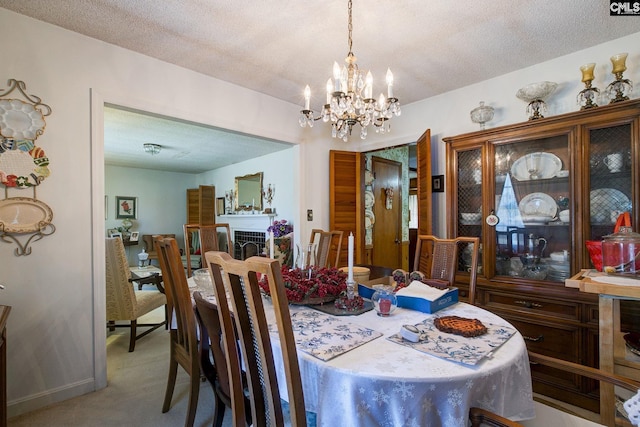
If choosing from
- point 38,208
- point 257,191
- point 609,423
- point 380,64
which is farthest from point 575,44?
point 257,191

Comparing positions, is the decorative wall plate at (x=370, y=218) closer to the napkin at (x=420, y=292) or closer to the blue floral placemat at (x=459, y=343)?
the napkin at (x=420, y=292)

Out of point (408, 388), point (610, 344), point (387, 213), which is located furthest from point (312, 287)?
point (387, 213)

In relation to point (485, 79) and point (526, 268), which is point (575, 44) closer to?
point (485, 79)

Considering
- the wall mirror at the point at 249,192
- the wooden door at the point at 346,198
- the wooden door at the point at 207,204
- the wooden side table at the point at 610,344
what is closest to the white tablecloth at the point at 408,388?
the wooden side table at the point at 610,344

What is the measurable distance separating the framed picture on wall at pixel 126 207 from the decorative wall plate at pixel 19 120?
531cm

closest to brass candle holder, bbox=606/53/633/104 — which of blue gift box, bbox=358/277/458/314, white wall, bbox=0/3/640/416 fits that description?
white wall, bbox=0/3/640/416

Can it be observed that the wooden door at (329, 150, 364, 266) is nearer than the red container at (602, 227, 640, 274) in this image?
No

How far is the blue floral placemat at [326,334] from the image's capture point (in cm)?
100

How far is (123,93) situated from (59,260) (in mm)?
1272

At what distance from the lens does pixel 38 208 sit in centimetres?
191

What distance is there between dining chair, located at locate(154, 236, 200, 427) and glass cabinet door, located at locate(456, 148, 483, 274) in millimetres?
2268

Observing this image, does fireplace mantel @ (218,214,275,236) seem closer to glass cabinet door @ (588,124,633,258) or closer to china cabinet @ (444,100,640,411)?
china cabinet @ (444,100,640,411)

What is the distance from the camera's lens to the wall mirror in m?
5.54

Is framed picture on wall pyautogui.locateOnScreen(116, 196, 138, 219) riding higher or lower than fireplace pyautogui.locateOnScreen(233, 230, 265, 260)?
higher
